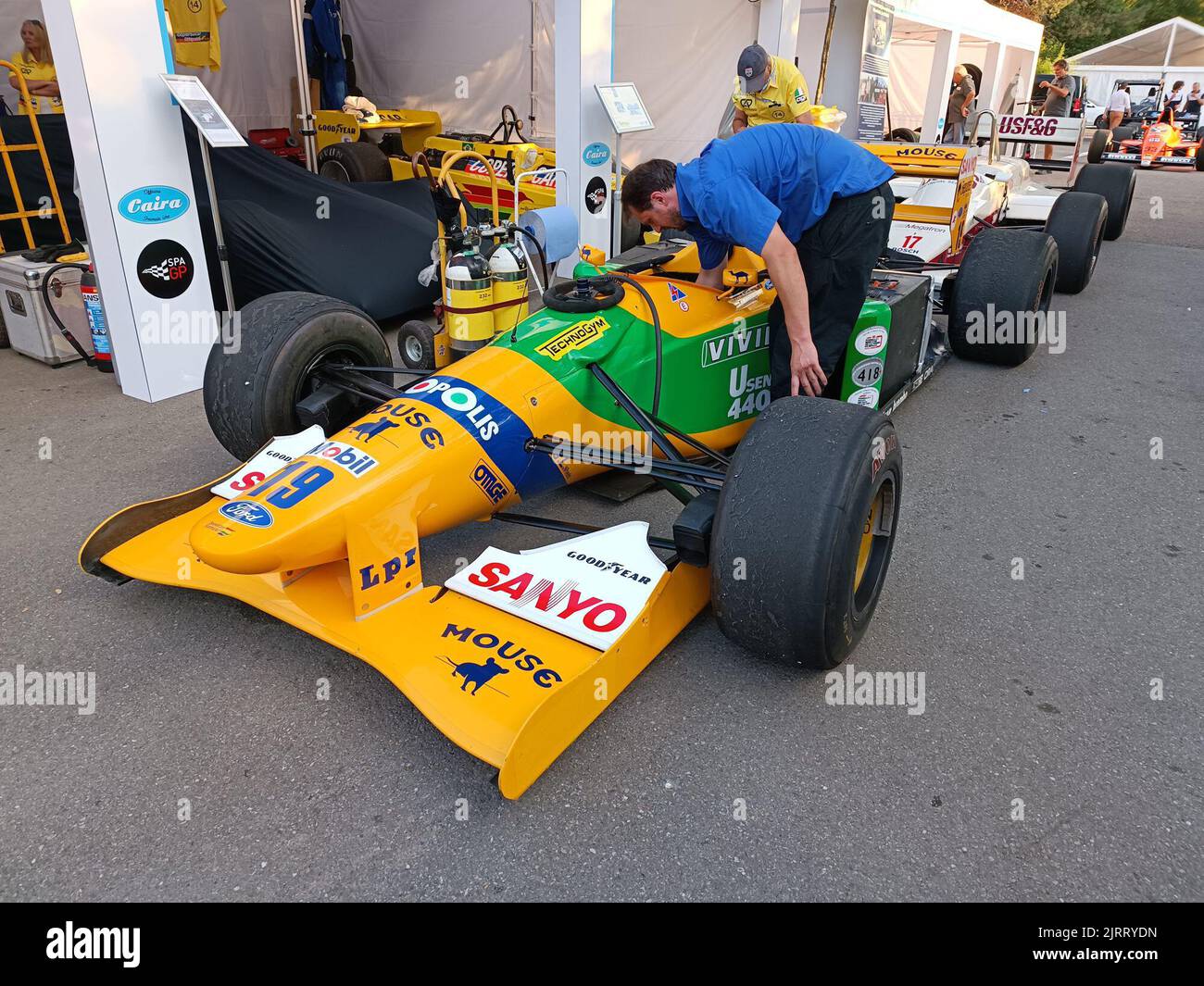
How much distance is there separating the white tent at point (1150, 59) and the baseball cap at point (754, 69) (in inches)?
972

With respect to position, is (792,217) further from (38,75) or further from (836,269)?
(38,75)

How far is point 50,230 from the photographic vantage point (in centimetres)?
655

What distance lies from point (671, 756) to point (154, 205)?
160 inches

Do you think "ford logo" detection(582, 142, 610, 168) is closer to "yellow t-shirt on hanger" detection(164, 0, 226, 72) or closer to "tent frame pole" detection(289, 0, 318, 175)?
"tent frame pole" detection(289, 0, 318, 175)

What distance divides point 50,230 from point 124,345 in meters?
2.69

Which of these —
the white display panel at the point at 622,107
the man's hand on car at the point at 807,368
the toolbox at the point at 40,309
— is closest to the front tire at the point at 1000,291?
the white display panel at the point at 622,107

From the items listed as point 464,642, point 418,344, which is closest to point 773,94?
point 418,344

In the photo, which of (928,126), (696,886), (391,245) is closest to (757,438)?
(696,886)

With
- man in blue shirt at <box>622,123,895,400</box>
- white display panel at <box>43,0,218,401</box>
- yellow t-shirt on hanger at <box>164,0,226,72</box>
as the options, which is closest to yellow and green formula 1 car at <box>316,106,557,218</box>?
yellow t-shirt on hanger at <box>164,0,226,72</box>

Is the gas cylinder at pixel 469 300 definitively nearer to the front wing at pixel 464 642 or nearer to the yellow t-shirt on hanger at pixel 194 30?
the front wing at pixel 464 642

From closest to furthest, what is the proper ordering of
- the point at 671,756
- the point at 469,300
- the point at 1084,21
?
the point at 671,756
the point at 469,300
the point at 1084,21

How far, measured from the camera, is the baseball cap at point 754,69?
260 inches

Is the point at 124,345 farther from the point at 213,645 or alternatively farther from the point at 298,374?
the point at 213,645

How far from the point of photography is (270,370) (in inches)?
125
